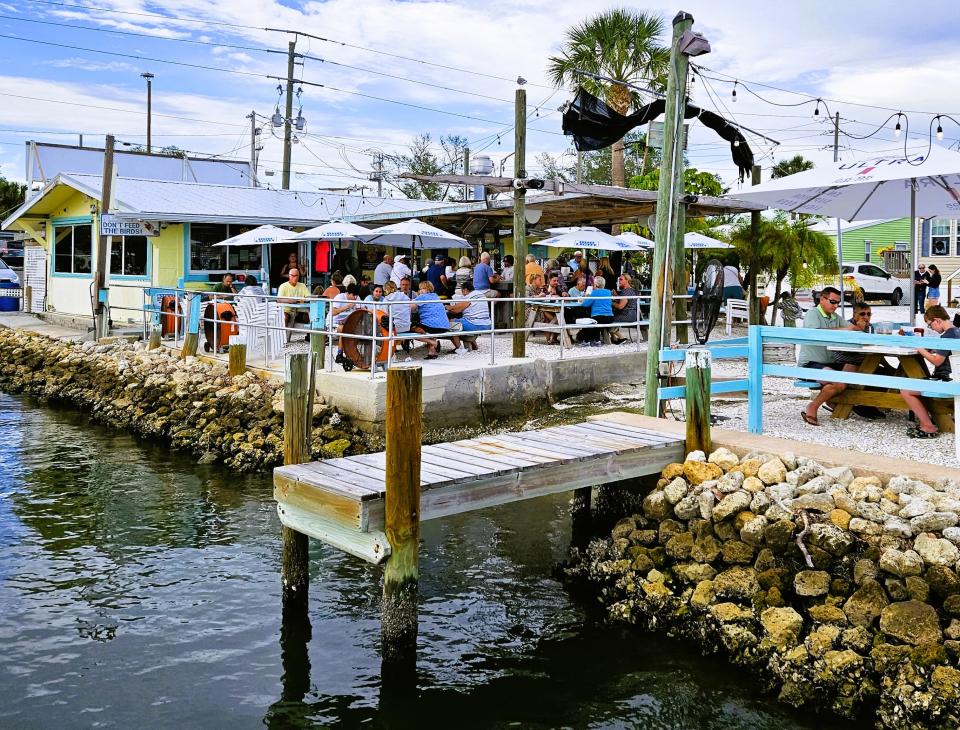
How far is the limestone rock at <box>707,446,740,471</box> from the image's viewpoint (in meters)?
7.79

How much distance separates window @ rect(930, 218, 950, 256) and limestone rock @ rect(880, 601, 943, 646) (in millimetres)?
40491

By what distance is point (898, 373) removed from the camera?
9.62m

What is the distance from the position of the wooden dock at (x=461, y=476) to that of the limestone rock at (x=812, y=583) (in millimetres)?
1584

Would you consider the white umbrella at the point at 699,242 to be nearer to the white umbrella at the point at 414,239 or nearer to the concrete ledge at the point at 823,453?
the white umbrella at the point at 414,239

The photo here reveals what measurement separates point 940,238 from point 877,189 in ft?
112

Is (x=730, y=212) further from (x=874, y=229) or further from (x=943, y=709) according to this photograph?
(x=874, y=229)

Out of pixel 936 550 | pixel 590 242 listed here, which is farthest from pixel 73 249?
pixel 936 550

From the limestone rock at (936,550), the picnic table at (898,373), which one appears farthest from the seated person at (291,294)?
the limestone rock at (936,550)

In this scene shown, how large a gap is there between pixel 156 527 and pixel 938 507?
7.26m

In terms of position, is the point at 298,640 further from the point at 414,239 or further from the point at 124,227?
the point at 124,227

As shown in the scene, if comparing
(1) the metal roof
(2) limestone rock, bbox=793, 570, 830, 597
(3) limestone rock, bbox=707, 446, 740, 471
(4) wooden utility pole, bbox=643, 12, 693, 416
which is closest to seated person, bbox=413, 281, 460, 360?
(4) wooden utility pole, bbox=643, 12, 693, 416

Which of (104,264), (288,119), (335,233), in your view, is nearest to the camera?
(335,233)

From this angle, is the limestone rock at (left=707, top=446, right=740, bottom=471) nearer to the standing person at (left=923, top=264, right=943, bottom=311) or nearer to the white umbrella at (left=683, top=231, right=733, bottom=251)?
the white umbrella at (left=683, top=231, right=733, bottom=251)

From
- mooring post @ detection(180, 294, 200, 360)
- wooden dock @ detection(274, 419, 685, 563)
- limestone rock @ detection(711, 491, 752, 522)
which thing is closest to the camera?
wooden dock @ detection(274, 419, 685, 563)
